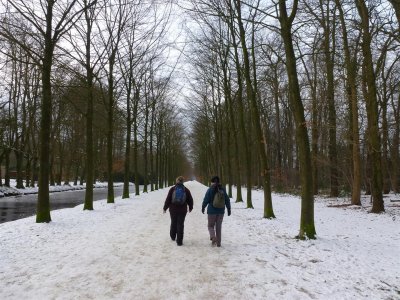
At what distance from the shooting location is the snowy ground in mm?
5668

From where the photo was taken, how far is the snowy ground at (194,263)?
223 inches

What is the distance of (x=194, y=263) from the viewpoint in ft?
23.9

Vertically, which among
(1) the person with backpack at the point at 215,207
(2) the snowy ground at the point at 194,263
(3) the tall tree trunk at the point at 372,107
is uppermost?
(3) the tall tree trunk at the point at 372,107

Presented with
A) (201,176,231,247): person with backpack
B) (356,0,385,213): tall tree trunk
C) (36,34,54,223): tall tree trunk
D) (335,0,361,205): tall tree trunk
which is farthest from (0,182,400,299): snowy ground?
(335,0,361,205): tall tree trunk

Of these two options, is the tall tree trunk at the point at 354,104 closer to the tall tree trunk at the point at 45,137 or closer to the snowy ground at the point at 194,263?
the snowy ground at the point at 194,263

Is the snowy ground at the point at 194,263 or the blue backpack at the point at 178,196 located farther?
the blue backpack at the point at 178,196

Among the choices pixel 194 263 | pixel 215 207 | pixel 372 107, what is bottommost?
pixel 194 263

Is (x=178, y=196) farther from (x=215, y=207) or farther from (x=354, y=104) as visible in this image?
(x=354, y=104)

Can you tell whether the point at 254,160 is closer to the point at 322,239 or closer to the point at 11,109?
the point at 11,109

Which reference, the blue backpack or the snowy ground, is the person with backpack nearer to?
the snowy ground

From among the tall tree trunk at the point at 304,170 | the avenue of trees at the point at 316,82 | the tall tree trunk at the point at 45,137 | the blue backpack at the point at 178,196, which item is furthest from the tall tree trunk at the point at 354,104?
the tall tree trunk at the point at 45,137

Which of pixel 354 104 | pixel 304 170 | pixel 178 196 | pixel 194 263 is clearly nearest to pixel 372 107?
pixel 354 104

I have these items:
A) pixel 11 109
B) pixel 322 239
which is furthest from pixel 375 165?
pixel 11 109

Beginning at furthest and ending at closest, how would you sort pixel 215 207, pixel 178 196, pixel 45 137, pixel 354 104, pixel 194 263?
pixel 354 104
pixel 45 137
pixel 178 196
pixel 215 207
pixel 194 263
